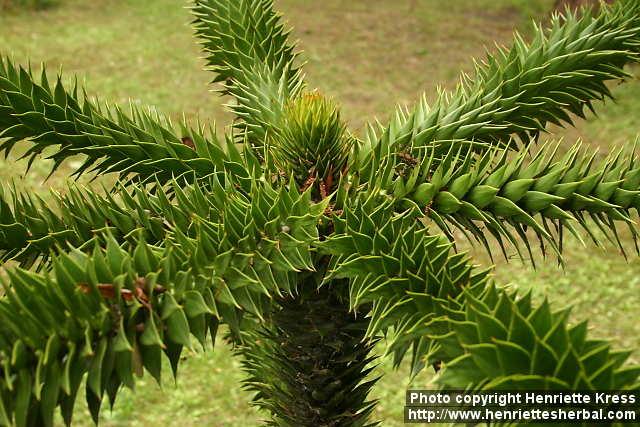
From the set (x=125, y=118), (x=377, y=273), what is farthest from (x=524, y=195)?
(x=125, y=118)

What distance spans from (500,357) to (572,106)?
1.14 metres

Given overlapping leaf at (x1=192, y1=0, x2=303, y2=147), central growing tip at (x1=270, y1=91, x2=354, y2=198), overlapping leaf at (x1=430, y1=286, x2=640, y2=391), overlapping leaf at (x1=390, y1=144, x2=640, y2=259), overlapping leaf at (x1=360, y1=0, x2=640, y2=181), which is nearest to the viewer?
overlapping leaf at (x1=430, y1=286, x2=640, y2=391)

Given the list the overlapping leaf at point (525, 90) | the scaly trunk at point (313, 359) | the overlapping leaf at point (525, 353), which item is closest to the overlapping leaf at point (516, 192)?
the overlapping leaf at point (525, 90)

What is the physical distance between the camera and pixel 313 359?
1660 millimetres

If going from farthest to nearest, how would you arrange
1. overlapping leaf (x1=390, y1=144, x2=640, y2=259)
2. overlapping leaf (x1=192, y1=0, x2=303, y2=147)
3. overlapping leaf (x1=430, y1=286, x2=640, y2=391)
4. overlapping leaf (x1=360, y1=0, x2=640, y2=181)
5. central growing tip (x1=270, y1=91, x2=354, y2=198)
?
overlapping leaf (x1=192, y1=0, x2=303, y2=147) → overlapping leaf (x1=360, y1=0, x2=640, y2=181) → central growing tip (x1=270, y1=91, x2=354, y2=198) → overlapping leaf (x1=390, y1=144, x2=640, y2=259) → overlapping leaf (x1=430, y1=286, x2=640, y2=391)

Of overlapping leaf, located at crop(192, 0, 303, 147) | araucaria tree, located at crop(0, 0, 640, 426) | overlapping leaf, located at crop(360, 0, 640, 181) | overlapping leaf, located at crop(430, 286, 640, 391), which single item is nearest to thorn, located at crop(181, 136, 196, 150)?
araucaria tree, located at crop(0, 0, 640, 426)

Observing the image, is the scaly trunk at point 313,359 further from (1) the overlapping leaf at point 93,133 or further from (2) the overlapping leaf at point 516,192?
(1) the overlapping leaf at point 93,133

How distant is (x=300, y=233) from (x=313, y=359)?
0.50 meters

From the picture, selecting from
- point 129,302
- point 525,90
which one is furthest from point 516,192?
point 129,302

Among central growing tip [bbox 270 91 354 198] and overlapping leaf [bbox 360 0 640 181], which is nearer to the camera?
central growing tip [bbox 270 91 354 198]

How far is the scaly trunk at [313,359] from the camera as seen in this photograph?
1578 millimetres

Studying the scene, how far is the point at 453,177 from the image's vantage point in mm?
1462

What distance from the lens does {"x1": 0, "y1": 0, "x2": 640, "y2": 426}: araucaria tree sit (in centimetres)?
99

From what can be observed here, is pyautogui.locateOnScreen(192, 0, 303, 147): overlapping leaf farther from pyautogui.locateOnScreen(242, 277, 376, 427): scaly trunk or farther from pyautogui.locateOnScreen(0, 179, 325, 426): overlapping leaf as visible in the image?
pyautogui.locateOnScreen(0, 179, 325, 426): overlapping leaf
